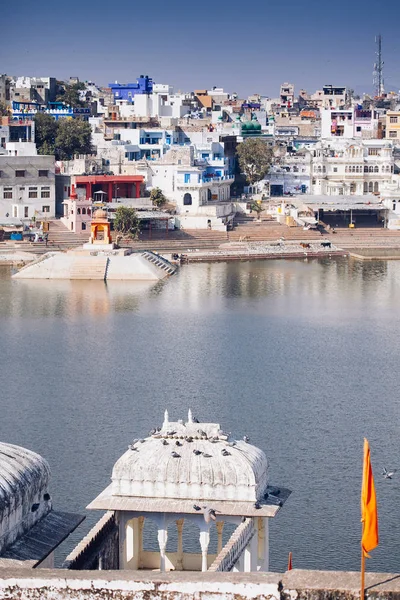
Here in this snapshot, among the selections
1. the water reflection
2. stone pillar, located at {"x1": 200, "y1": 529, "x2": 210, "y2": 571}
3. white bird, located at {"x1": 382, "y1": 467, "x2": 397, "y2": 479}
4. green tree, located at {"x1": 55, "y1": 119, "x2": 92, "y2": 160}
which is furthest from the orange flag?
green tree, located at {"x1": 55, "y1": 119, "x2": 92, "y2": 160}

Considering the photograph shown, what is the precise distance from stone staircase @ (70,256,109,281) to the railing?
23083 millimetres

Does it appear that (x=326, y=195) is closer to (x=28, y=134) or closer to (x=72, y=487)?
(x=28, y=134)

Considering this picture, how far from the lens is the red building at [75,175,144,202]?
1638 inches

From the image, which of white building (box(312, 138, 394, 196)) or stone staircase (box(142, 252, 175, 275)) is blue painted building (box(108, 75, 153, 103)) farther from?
stone staircase (box(142, 252, 175, 275))

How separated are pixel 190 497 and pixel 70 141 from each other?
36314 mm

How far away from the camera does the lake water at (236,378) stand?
14125 mm

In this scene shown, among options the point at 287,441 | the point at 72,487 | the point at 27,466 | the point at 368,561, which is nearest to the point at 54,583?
the point at 27,466

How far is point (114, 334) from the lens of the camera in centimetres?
2577

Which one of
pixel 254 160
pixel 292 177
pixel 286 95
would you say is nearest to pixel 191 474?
pixel 254 160

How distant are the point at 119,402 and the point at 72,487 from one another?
190 inches

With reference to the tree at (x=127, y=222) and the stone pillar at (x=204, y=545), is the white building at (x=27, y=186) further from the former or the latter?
the stone pillar at (x=204, y=545)

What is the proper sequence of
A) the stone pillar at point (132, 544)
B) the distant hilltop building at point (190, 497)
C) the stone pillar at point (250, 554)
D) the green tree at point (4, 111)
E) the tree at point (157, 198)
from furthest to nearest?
the green tree at point (4, 111), the tree at point (157, 198), the stone pillar at point (132, 544), the stone pillar at point (250, 554), the distant hilltop building at point (190, 497)

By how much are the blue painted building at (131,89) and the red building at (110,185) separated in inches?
771

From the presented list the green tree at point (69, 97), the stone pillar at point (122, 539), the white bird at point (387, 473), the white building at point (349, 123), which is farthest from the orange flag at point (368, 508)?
the green tree at point (69, 97)
